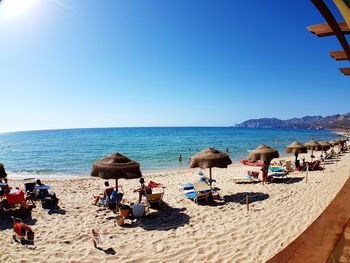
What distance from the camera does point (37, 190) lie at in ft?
41.9

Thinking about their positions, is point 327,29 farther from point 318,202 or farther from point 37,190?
point 37,190

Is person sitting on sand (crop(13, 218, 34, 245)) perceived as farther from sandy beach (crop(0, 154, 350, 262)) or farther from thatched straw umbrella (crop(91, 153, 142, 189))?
thatched straw umbrella (crop(91, 153, 142, 189))

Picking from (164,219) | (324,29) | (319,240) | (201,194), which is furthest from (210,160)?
(319,240)

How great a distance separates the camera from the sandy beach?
22.6 feet

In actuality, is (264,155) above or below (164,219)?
above

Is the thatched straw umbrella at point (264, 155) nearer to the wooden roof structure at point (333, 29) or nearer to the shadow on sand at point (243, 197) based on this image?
the shadow on sand at point (243, 197)

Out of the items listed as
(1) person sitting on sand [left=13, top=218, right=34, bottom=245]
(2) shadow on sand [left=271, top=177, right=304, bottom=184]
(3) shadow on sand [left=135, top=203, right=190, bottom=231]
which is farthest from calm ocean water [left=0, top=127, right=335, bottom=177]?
(1) person sitting on sand [left=13, top=218, right=34, bottom=245]

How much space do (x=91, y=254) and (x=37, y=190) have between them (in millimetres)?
7180

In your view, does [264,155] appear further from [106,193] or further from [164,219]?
[106,193]

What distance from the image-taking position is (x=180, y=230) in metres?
8.55

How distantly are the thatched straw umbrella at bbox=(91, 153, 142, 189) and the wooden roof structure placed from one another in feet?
26.9

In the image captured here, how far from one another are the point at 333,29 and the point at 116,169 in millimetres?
9459

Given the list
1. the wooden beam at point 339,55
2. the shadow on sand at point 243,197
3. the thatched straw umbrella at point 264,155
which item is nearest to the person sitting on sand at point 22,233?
the shadow on sand at point 243,197

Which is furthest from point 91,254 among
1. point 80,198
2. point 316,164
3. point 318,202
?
point 316,164
